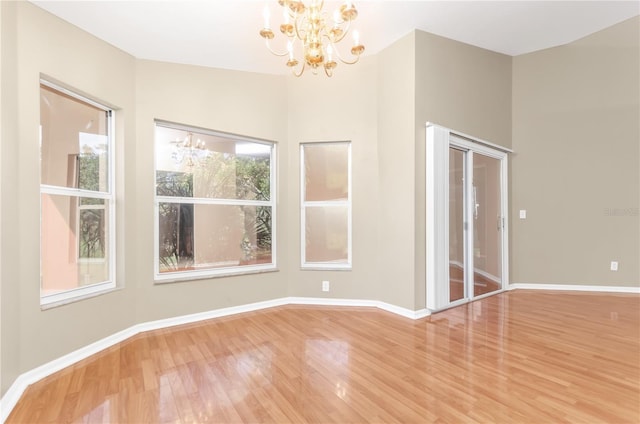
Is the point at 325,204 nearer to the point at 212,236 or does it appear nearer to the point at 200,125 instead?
the point at 212,236

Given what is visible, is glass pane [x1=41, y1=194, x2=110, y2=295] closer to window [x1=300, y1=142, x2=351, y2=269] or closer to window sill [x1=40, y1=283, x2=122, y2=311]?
window sill [x1=40, y1=283, x2=122, y2=311]

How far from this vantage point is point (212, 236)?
3.58 m

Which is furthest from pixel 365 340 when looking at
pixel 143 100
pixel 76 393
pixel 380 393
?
pixel 143 100

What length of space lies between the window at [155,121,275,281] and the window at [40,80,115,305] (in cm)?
48

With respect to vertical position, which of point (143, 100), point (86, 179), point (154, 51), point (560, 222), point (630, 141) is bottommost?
point (560, 222)

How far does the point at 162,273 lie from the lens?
128 inches

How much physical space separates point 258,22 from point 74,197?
7.83 ft

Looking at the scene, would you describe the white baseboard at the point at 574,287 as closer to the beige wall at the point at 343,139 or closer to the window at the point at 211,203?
the beige wall at the point at 343,139

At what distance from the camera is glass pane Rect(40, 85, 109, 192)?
2.43m

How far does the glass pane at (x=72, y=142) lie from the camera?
2428mm

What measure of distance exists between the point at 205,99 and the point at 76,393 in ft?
9.65

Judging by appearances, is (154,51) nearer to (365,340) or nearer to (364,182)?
(364,182)

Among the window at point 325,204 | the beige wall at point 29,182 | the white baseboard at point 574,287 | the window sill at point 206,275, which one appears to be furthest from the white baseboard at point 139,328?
the white baseboard at point 574,287

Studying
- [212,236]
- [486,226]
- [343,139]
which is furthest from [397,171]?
[212,236]
